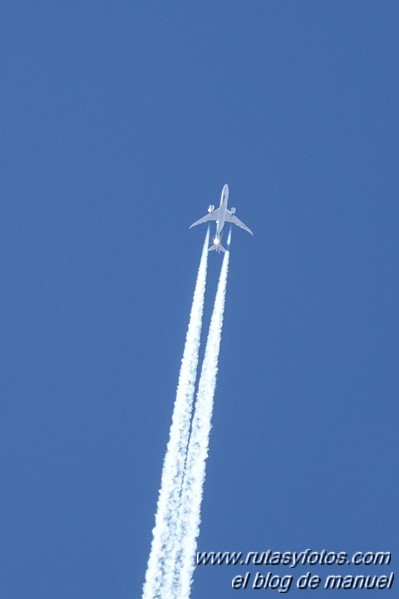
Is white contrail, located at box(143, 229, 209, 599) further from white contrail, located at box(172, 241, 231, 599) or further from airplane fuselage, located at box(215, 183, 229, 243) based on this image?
airplane fuselage, located at box(215, 183, 229, 243)

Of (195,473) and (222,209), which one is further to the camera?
(222,209)

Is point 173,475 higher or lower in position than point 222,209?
lower

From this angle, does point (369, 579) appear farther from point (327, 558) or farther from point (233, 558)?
point (233, 558)

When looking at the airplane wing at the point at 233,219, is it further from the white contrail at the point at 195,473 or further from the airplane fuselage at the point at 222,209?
the white contrail at the point at 195,473

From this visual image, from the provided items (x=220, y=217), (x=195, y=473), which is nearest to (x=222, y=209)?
(x=220, y=217)

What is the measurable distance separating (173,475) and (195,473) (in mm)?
1318

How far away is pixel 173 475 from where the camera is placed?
6031 cm

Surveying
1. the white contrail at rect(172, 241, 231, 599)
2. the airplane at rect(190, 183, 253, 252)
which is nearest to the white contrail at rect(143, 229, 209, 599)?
the white contrail at rect(172, 241, 231, 599)

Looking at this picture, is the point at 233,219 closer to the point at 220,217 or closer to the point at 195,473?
the point at 220,217

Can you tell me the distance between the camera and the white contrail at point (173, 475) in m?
56.3

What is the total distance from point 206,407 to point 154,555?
9237 millimetres

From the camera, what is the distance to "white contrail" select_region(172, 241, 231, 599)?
2245 inches

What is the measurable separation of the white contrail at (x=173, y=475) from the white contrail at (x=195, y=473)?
1.06 ft

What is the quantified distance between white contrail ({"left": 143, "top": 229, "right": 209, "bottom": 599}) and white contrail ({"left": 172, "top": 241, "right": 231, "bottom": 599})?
0.32 meters
